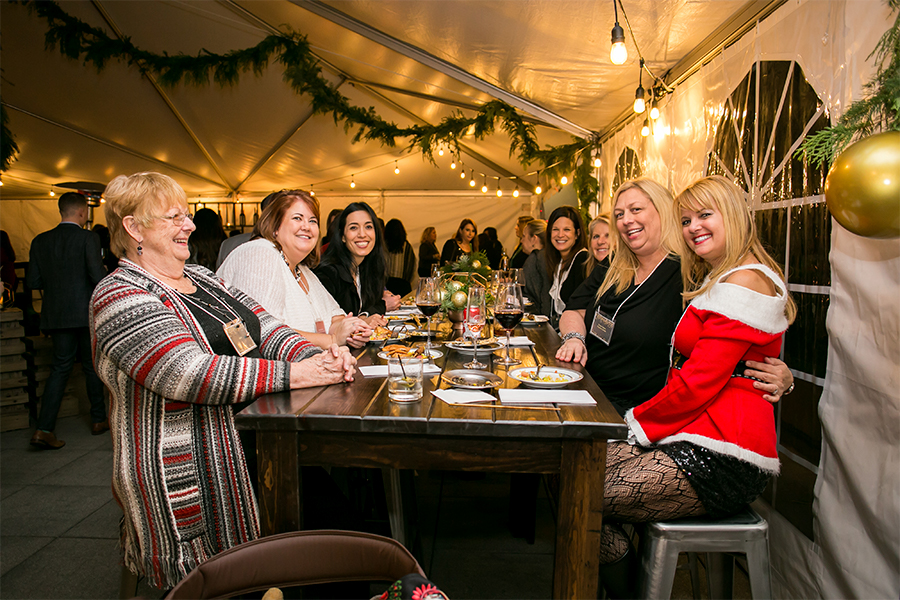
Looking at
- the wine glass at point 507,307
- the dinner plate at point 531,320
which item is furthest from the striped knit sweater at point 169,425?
the dinner plate at point 531,320

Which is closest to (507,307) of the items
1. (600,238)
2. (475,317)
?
(475,317)

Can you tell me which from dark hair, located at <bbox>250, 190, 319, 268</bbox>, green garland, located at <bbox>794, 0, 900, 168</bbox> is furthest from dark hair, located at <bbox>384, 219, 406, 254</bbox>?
green garland, located at <bbox>794, 0, 900, 168</bbox>

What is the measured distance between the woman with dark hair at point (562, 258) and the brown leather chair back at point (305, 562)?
326 centimetres

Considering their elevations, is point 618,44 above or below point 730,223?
above

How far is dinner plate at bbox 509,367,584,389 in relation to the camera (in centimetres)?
150

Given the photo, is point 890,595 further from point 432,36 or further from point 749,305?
point 432,36

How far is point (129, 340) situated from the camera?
1340mm

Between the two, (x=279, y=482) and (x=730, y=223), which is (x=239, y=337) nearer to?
(x=279, y=482)

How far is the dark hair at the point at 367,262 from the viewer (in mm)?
3211

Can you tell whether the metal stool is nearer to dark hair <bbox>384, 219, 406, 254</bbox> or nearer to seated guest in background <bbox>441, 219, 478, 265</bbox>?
dark hair <bbox>384, 219, 406, 254</bbox>

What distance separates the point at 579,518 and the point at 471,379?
488 millimetres

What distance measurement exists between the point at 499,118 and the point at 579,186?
5.06ft

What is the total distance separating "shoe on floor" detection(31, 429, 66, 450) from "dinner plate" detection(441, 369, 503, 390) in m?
3.39

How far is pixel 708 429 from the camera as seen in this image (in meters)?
1.51
